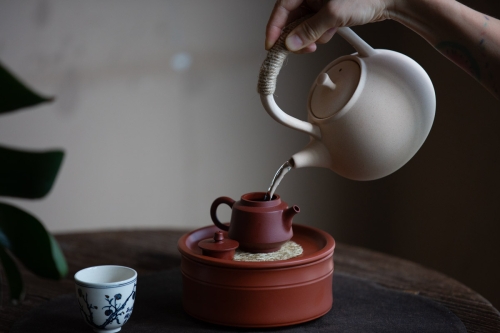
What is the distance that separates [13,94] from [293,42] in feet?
1.85

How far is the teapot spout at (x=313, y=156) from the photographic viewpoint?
3.15 feet

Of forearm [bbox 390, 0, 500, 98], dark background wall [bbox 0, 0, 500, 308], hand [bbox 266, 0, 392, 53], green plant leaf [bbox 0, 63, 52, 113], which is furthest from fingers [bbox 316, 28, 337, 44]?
dark background wall [bbox 0, 0, 500, 308]

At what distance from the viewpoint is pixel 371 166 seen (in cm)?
94

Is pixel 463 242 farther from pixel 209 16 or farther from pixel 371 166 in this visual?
pixel 209 16

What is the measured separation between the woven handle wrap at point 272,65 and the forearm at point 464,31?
204mm

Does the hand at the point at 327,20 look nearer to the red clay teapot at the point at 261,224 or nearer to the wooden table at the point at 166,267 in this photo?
the red clay teapot at the point at 261,224

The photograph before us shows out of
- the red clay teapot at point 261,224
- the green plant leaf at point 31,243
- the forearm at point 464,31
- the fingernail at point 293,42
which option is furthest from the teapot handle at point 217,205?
the green plant leaf at point 31,243

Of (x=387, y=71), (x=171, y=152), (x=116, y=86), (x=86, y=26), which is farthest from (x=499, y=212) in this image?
(x=86, y=26)

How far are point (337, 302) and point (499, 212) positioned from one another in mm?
1036

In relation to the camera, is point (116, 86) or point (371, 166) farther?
point (116, 86)

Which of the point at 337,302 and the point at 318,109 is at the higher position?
the point at 318,109

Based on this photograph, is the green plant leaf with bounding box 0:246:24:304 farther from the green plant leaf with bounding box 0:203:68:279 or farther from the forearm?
the forearm

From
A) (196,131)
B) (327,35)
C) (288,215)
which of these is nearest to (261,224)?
(288,215)

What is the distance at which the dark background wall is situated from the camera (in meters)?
2.06
